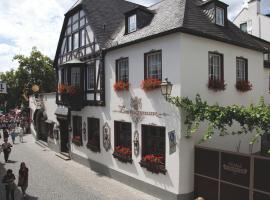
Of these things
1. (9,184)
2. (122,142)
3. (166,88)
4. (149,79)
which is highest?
(149,79)

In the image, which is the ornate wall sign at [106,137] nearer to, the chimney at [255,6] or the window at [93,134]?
the window at [93,134]

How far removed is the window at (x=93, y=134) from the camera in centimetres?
1703

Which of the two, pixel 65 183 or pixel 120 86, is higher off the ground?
pixel 120 86

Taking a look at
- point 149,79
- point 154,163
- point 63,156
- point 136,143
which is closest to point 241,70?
point 149,79

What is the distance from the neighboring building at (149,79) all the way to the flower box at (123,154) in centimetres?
5

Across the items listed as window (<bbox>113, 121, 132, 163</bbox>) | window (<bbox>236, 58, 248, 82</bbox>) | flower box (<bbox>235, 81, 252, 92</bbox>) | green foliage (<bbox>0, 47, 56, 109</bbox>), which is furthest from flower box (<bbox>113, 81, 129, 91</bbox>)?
green foliage (<bbox>0, 47, 56, 109</bbox>)

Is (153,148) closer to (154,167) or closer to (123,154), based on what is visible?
(154,167)

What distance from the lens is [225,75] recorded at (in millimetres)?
13711

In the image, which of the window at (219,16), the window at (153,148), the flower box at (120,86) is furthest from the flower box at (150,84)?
Result: the window at (219,16)

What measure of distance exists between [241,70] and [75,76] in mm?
9286

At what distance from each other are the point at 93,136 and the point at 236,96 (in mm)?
7840

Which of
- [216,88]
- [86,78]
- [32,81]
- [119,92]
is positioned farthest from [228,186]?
[32,81]

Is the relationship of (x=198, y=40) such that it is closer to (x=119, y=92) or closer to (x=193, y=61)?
(x=193, y=61)

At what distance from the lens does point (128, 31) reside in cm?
1546
